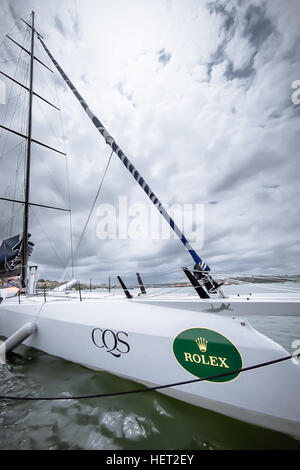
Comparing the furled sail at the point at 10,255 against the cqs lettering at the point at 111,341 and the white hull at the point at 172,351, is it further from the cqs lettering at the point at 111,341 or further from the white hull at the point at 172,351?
the cqs lettering at the point at 111,341

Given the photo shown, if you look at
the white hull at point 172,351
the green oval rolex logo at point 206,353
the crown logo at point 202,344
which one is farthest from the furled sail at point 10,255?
the crown logo at point 202,344

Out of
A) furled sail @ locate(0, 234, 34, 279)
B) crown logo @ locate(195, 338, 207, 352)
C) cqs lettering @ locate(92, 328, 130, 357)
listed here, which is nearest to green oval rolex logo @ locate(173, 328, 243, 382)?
crown logo @ locate(195, 338, 207, 352)

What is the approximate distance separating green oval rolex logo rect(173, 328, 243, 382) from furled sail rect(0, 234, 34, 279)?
709 cm

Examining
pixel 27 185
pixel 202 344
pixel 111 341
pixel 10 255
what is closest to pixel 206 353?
pixel 202 344

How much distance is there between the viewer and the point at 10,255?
23.4 feet

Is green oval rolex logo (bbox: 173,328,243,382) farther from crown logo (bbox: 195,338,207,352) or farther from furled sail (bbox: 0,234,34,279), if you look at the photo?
furled sail (bbox: 0,234,34,279)

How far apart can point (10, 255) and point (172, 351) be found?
7.32m

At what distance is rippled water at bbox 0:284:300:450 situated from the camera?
2.12m

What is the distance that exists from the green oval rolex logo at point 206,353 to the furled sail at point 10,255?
7.09 meters

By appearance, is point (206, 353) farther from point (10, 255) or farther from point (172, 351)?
point (10, 255)

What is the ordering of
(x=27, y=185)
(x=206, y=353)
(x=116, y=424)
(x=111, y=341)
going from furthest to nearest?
(x=27, y=185)
(x=111, y=341)
(x=206, y=353)
(x=116, y=424)

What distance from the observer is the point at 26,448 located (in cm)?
211

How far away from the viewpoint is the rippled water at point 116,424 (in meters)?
2.12

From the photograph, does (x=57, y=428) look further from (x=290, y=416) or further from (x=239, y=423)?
(x=290, y=416)
